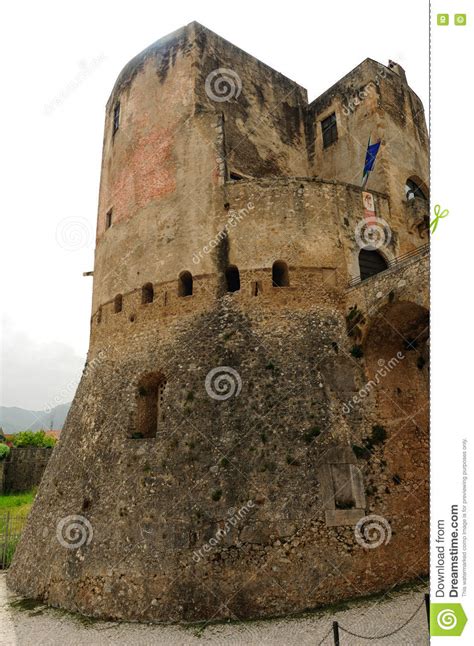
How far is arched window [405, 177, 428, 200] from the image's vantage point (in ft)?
54.5

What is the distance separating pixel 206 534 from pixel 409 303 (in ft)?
23.7

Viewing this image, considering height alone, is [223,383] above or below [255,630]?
above

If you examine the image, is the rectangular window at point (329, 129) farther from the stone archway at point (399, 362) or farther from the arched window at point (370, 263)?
the stone archway at point (399, 362)

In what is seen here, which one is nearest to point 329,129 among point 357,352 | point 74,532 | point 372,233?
point 372,233

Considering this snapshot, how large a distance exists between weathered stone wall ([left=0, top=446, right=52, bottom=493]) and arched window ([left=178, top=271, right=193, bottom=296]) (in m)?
25.8

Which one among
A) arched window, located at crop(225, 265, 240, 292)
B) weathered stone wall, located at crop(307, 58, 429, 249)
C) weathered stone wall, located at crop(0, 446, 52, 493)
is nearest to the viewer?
arched window, located at crop(225, 265, 240, 292)

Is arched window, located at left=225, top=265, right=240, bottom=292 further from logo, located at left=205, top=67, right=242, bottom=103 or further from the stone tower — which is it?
logo, located at left=205, top=67, right=242, bottom=103

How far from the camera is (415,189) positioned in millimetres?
17000

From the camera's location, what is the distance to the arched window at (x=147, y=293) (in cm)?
1440

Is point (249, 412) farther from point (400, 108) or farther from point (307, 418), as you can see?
point (400, 108)

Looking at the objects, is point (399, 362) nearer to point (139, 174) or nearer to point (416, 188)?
point (416, 188)

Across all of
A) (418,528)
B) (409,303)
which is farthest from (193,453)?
(409,303)
